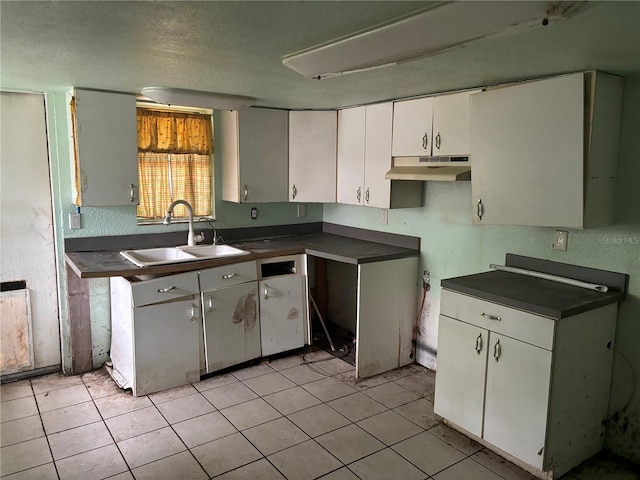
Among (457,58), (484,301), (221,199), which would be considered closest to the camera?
(457,58)

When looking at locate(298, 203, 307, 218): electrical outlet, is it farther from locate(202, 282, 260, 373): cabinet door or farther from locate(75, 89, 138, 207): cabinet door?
locate(75, 89, 138, 207): cabinet door

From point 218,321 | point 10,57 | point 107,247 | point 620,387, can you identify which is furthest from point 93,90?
point 620,387

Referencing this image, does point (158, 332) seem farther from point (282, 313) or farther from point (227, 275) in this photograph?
point (282, 313)

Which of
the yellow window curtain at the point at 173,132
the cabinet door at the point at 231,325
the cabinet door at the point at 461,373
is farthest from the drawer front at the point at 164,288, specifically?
the cabinet door at the point at 461,373

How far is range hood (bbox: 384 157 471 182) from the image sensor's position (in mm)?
2744

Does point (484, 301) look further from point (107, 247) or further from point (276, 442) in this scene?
point (107, 247)

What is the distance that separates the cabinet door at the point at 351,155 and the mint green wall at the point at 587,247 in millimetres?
476

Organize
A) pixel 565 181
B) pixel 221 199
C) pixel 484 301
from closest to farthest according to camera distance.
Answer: pixel 565 181 → pixel 484 301 → pixel 221 199

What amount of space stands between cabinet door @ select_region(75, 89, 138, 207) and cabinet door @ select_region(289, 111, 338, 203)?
124 centimetres

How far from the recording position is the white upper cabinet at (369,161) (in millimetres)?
3359

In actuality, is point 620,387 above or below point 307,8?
below

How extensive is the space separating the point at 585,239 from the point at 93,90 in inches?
120

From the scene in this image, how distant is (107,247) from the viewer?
135 inches

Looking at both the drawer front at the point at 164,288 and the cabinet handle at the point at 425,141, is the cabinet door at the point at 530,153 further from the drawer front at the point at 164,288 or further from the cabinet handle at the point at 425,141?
the drawer front at the point at 164,288
